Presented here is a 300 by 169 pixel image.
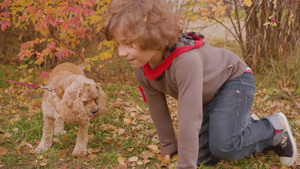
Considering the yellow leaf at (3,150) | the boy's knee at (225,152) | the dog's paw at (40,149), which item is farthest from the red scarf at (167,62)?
the yellow leaf at (3,150)

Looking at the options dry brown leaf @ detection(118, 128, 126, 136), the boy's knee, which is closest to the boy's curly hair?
the boy's knee

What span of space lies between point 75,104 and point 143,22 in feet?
3.11

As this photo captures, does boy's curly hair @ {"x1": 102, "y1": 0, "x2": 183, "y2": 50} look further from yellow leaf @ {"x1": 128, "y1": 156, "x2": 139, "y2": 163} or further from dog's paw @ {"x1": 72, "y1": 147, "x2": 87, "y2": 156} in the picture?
dog's paw @ {"x1": 72, "y1": 147, "x2": 87, "y2": 156}

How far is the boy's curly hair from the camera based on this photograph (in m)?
1.87

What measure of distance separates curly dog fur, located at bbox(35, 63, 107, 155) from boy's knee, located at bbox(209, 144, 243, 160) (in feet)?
Answer: 3.31

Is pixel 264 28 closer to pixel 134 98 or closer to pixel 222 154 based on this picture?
pixel 134 98

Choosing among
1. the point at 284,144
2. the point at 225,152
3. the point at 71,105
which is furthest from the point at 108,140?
the point at 284,144

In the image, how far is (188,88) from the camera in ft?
6.45

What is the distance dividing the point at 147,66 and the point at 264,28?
2.90m

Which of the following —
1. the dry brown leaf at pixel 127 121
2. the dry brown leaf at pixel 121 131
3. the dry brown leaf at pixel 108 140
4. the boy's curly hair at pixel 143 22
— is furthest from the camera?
the dry brown leaf at pixel 127 121

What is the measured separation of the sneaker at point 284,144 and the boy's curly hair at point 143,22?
1290mm

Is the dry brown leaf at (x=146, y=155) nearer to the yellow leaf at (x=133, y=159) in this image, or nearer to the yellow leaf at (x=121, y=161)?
the yellow leaf at (x=133, y=159)

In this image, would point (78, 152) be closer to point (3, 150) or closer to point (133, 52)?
point (3, 150)

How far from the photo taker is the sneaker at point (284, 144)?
8.02 feet
